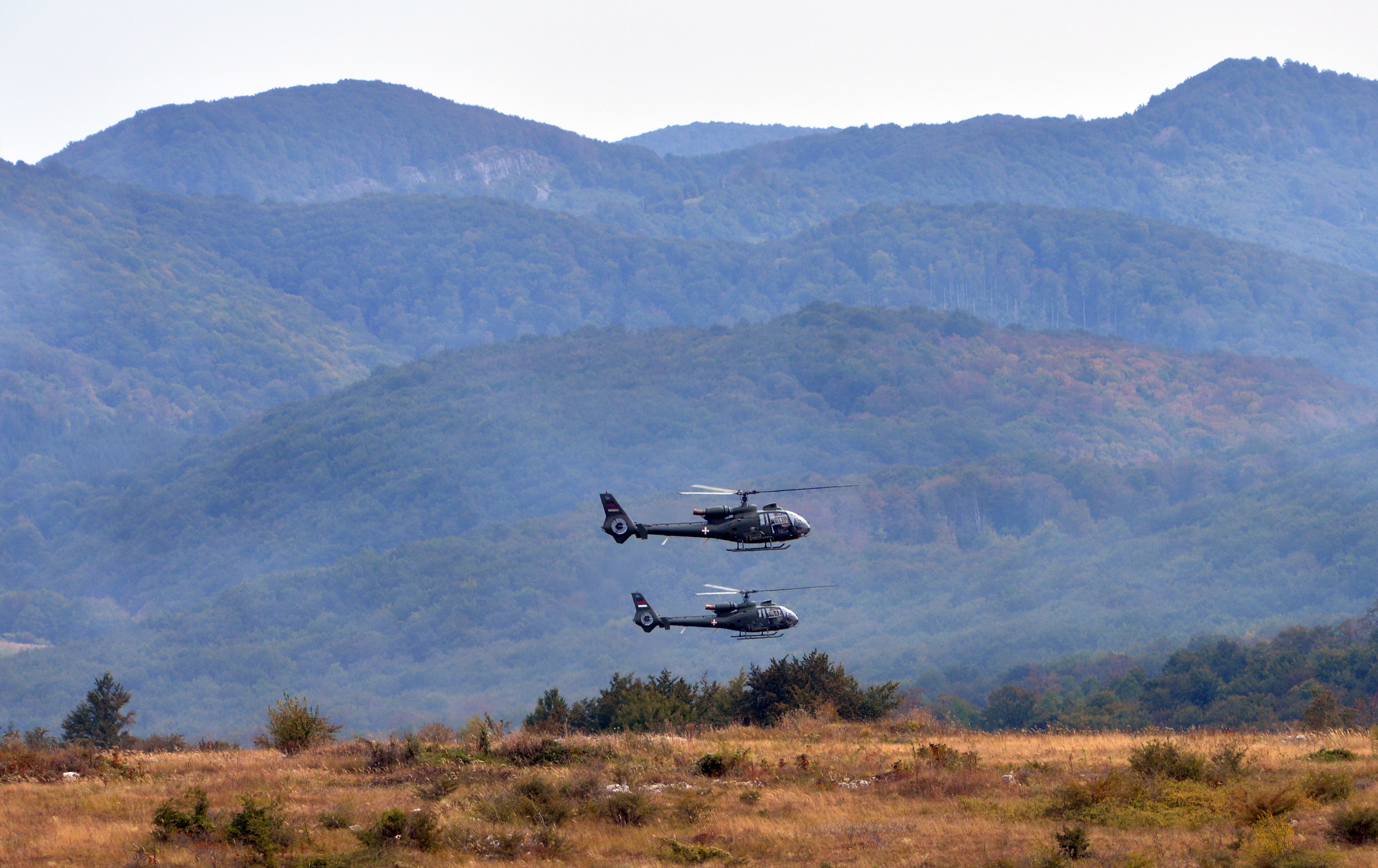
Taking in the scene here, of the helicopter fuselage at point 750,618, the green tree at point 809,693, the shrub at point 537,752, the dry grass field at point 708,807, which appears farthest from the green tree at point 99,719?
the shrub at point 537,752

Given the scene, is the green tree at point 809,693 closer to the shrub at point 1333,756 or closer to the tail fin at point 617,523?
the tail fin at point 617,523

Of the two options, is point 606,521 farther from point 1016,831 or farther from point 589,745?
point 1016,831

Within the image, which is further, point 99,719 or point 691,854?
point 99,719

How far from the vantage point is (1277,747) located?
33062mm

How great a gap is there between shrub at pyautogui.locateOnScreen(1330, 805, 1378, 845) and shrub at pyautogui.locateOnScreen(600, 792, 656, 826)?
12.4 m

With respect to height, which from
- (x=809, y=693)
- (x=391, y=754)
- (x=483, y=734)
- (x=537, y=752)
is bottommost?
(x=537, y=752)

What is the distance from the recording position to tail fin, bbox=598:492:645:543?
44562mm

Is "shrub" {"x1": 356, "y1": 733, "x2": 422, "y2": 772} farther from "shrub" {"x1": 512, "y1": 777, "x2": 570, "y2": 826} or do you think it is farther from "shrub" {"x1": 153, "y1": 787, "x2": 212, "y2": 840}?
"shrub" {"x1": 153, "y1": 787, "x2": 212, "y2": 840}

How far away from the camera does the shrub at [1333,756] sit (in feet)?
98.9

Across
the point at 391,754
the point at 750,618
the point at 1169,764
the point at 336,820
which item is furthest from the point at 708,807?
the point at 750,618

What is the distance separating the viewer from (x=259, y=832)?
24.9m

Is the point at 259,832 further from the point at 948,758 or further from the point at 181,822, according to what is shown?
the point at 948,758

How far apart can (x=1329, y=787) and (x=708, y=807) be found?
1189cm

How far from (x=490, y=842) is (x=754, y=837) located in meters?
4.91
